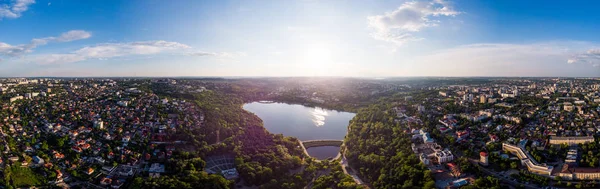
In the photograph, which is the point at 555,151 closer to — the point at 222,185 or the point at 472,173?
the point at 472,173

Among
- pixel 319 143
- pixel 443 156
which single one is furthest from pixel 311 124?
pixel 443 156

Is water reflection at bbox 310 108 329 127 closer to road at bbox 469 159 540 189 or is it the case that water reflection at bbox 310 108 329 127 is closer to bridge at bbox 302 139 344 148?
bridge at bbox 302 139 344 148

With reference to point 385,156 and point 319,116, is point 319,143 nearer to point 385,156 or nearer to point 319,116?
point 385,156

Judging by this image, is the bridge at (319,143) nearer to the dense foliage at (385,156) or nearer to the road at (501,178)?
the dense foliage at (385,156)

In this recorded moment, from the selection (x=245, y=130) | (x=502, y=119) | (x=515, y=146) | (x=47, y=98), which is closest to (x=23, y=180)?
(x=245, y=130)

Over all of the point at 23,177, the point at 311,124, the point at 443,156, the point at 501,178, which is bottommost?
the point at 311,124

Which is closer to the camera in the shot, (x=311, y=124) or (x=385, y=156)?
(x=385, y=156)

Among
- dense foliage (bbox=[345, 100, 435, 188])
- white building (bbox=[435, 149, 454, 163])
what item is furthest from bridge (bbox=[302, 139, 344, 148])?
white building (bbox=[435, 149, 454, 163])

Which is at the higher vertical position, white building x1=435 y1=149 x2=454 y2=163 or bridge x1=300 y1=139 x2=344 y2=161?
white building x1=435 y1=149 x2=454 y2=163
